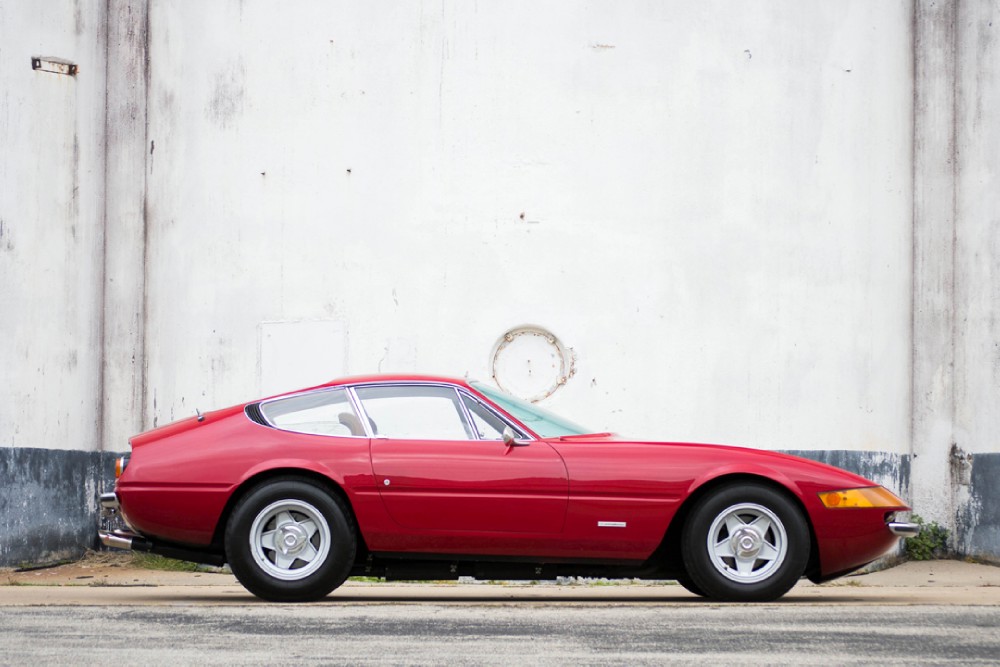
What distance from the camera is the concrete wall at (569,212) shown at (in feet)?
35.6

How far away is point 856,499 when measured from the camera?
246 inches

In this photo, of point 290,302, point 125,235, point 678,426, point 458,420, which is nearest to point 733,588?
point 458,420

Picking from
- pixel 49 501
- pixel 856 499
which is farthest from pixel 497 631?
pixel 49 501

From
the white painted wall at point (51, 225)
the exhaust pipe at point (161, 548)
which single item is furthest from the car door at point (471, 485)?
the white painted wall at point (51, 225)

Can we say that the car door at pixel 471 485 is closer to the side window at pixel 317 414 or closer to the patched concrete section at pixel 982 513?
the side window at pixel 317 414

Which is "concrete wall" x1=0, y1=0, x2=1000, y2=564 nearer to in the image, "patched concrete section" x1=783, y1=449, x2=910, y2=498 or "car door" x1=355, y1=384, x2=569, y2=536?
"patched concrete section" x1=783, y1=449, x2=910, y2=498

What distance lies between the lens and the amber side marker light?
620cm

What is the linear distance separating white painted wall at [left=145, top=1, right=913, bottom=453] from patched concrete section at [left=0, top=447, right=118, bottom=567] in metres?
0.71

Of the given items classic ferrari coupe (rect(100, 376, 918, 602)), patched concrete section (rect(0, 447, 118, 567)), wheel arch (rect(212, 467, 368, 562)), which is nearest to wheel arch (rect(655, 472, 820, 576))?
classic ferrari coupe (rect(100, 376, 918, 602))

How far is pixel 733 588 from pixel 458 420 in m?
1.51

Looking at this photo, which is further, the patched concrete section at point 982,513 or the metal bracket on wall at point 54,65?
the patched concrete section at point 982,513

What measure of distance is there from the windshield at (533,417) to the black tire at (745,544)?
0.81 meters

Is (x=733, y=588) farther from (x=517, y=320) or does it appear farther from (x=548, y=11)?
(x=548, y=11)

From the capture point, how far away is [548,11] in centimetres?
1114
